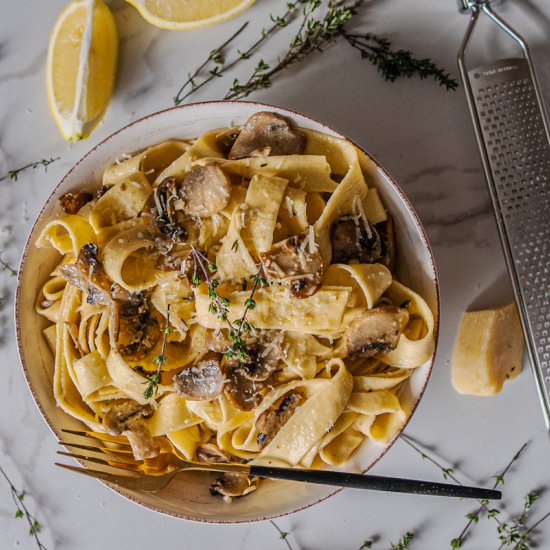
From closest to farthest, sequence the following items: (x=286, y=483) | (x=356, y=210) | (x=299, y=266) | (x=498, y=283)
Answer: (x=299, y=266) → (x=356, y=210) → (x=286, y=483) → (x=498, y=283)

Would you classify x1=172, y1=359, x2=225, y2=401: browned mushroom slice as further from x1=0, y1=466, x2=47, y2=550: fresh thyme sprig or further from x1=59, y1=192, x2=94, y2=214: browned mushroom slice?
x1=0, y1=466, x2=47, y2=550: fresh thyme sprig

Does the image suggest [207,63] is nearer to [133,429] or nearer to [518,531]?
[133,429]

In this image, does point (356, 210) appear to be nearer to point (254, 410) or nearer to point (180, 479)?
point (254, 410)

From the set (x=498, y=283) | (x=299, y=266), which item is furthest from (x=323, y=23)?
(x=498, y=283)

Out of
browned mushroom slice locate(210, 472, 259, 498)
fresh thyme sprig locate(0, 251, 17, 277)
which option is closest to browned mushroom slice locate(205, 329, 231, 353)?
browned mushroom slice locate(210, 472, 259, 498)

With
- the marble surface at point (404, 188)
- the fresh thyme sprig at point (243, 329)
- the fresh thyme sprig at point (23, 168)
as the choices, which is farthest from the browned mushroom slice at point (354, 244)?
the fresh thyme sprig at point (23, 168)

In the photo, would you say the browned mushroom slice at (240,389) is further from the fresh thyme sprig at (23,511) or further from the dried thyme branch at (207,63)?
the fresh thyme sprig at (23,511)

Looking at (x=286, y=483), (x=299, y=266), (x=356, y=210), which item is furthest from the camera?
(x=286, y=483)
